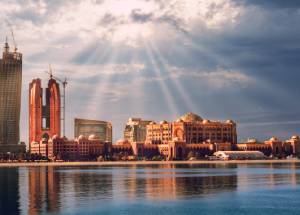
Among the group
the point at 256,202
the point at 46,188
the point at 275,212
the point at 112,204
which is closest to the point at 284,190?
the point at 256,202

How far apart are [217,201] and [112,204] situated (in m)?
17.2

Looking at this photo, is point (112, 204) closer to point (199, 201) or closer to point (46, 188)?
point (199, 201)

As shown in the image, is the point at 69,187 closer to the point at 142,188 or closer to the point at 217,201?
the point at 142,188

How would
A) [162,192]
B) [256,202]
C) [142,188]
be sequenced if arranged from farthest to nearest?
[142,188]
[162,192]
[256,202]

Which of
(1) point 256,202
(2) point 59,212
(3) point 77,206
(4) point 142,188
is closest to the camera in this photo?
(2) point 59,212

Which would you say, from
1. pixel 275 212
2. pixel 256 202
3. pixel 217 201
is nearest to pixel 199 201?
pixel 217 201


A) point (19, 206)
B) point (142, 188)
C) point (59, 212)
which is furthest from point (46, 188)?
point (59, 212)

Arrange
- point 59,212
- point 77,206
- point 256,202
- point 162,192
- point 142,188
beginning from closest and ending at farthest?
1. point 59,212
2. point 77,206
3. point 256,202
4. point 162,192
5. point 142,188

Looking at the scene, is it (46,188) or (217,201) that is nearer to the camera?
(217,201)

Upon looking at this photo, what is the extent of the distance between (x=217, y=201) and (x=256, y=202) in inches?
248

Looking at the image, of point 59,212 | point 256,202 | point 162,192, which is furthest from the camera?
point 162,192

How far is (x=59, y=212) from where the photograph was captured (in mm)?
81875

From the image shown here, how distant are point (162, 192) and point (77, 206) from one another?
26621 mm

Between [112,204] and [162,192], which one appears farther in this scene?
[162,192]
